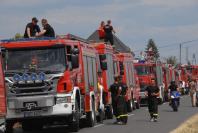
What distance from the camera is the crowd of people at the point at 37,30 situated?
69.9 feet

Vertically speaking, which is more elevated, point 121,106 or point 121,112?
point 121,106

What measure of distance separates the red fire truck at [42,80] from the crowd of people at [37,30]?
1.18 metres

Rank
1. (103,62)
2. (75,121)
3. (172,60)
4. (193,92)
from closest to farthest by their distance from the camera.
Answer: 1. (75,121)
2. (103,62)
3. (193,92)
4. (172,60)

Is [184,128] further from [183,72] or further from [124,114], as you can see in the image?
[183,72]

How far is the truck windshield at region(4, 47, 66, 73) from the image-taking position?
1961 cm

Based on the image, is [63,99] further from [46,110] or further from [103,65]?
[103,65]

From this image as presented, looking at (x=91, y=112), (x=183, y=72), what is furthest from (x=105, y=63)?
(x=183, y=72)

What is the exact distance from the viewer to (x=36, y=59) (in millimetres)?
19719

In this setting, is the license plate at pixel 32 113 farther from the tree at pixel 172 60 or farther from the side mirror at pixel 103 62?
the tree at pixel 172 60

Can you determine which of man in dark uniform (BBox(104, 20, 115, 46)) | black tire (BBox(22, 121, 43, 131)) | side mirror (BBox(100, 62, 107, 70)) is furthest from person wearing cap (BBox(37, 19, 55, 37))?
man in dark uniform (BBox(104, 20, 115, 46))

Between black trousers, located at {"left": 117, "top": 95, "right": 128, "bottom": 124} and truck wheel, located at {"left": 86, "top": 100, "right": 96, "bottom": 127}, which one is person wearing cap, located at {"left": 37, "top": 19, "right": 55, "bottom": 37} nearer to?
truck wheel, located at {"left": 86, "top": 100, "right": 96, "bottom": 127}

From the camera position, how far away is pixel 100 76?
2617 cm

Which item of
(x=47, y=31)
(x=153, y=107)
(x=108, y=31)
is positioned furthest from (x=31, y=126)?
(x=108, y=31)

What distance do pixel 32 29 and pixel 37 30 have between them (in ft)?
0.57
